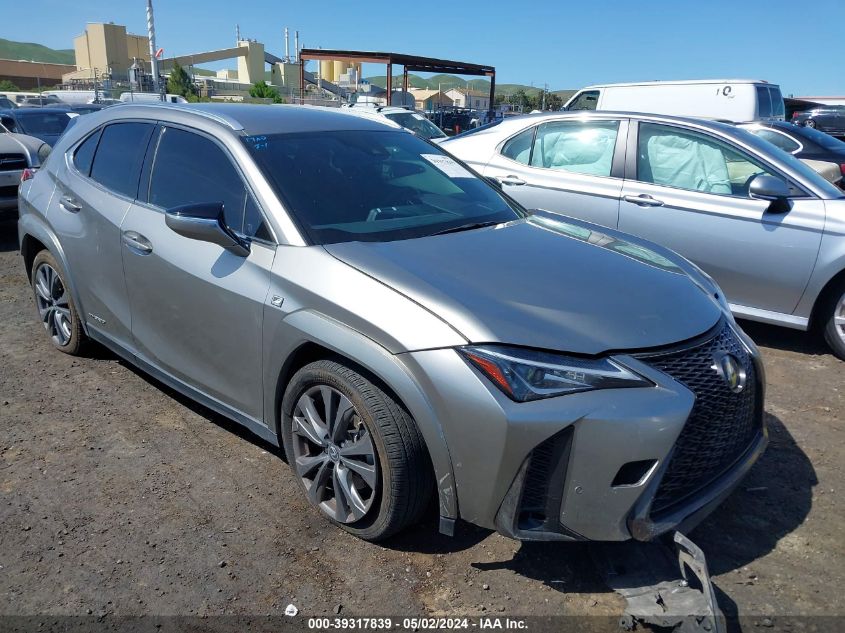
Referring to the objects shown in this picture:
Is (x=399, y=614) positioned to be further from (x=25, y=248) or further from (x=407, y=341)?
(x=25, y=248)

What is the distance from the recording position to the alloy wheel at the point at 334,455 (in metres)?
2.76

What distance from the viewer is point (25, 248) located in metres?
4.89

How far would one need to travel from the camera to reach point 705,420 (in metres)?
2.52

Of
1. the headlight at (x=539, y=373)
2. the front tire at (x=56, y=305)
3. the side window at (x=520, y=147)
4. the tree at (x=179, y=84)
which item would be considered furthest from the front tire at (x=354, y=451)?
the tree at (x=179, y=84)

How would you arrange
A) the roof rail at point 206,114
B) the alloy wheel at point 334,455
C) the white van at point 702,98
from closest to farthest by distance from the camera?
1. the alloy wheel at point 334,455
2. the roof rail at point 206,114
3. the white van at point 702,98

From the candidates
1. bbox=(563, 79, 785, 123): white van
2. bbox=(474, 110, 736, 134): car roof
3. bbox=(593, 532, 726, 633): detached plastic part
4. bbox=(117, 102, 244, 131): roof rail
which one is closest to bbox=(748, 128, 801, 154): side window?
bbox=(563, 79, 785, 123): white van

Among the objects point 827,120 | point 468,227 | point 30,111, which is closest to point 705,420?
point 468,227

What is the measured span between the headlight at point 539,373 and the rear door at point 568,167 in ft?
11.6

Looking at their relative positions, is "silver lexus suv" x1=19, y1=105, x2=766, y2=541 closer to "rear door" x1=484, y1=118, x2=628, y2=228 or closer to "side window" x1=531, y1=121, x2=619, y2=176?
"rear door" x1=484, y1=118, x2=628, y2=228

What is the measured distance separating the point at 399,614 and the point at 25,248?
3.89 meters

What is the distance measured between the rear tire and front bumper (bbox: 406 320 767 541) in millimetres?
3178

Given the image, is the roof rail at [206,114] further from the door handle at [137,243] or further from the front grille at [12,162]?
the front grille at [12,162]

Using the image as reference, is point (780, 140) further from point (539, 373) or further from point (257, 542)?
point (257, 542)

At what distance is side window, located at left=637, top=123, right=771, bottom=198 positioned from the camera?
5.29 m
